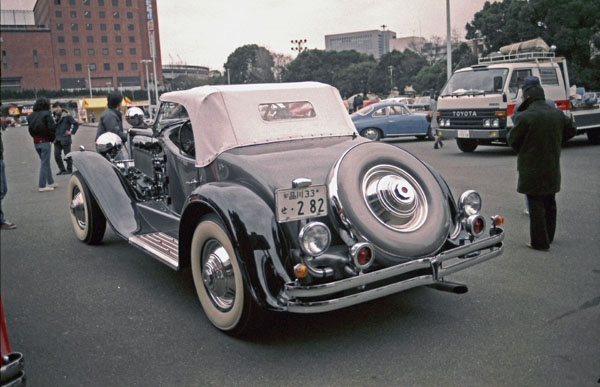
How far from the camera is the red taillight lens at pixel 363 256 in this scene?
3490mm

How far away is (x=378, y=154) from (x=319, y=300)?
1.30 metres

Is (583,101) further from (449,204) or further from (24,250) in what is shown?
(24,250)

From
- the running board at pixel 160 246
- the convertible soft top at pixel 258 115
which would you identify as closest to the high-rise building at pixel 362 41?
the convertible soft top at pixel 258 115

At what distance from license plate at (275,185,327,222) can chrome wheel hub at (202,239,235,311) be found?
56cm

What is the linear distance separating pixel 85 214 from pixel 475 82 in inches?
454

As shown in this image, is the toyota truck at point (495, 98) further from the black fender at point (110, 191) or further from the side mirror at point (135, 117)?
the black fender at point (110, 191)

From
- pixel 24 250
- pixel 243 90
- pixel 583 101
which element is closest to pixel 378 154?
pixel 243 90

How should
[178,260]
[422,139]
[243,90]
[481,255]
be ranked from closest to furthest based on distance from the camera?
[481,255] → [178,260] → [243,90] → [422,139]

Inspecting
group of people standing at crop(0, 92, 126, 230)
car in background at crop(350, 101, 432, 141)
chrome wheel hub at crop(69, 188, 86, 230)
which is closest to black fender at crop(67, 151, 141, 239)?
chrome wheel hub at crop(69, 188, 86, 230)

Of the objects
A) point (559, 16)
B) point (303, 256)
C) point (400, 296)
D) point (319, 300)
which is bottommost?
point (400, 296)

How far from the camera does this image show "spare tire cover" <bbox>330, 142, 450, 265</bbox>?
12.2 ft

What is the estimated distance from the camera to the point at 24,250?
6.31 meters

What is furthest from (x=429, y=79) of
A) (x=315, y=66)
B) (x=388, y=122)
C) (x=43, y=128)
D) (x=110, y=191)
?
(x=110, y=191)

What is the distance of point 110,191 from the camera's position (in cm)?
600
